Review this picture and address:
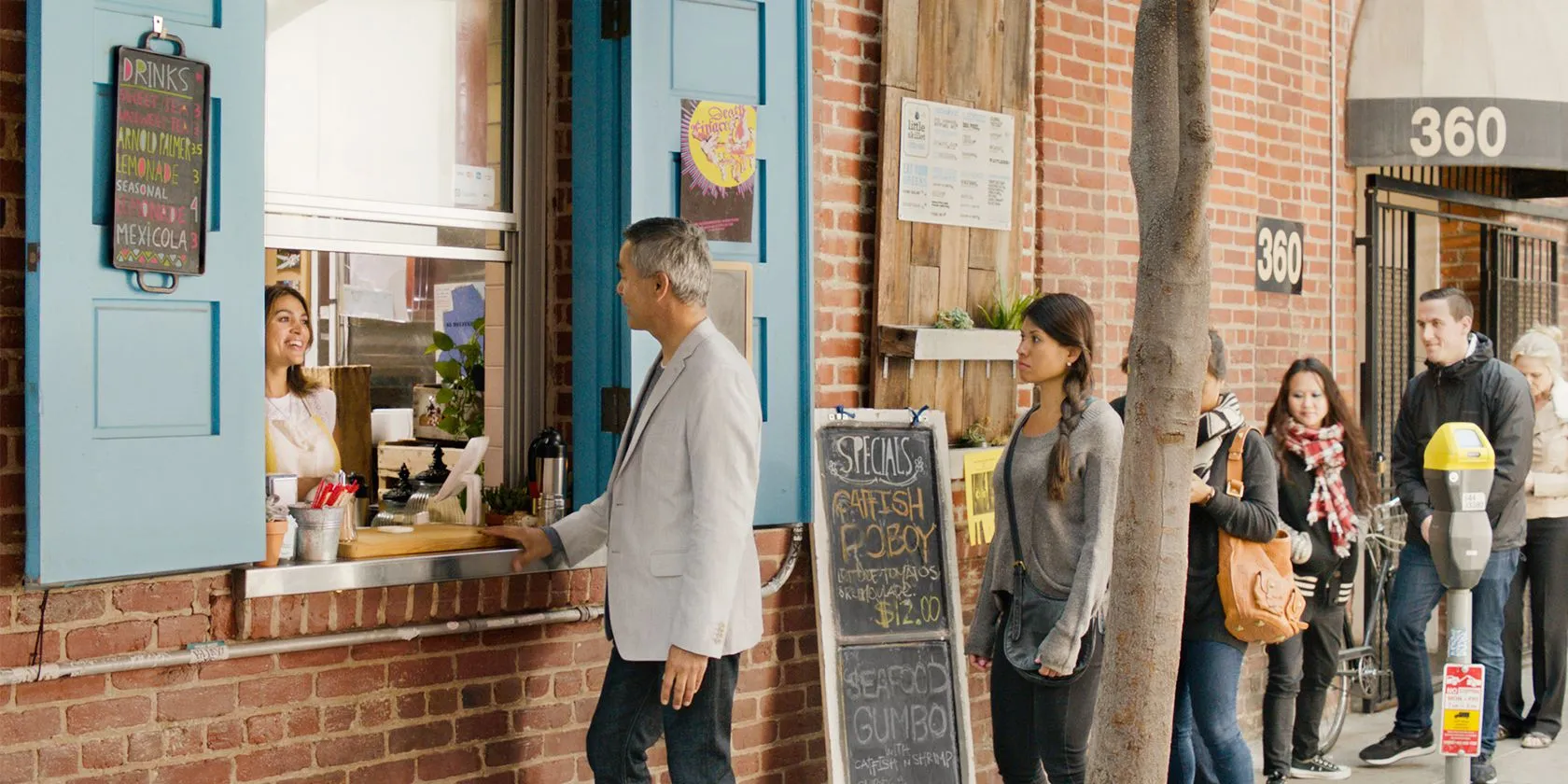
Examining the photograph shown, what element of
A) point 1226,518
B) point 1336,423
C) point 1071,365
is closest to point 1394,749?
point 1336,423

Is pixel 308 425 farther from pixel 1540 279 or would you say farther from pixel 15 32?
pixel 1540 279

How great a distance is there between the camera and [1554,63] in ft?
29.2

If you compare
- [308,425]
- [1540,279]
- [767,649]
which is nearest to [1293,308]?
[1540,279]

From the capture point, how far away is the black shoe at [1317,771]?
7.27 metres

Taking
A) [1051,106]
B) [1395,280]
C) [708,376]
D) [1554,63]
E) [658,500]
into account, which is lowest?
[658,500]

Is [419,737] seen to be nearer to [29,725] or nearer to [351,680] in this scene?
[351,680]

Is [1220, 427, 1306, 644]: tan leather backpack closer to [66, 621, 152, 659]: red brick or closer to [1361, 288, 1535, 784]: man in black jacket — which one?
[1361, 288, 1535, 784]: man in black jacket

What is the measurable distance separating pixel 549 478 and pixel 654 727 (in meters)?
1.15

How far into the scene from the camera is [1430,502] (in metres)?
7.12

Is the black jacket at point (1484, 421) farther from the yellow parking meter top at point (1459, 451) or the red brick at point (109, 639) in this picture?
the red brick at point (109, 639)

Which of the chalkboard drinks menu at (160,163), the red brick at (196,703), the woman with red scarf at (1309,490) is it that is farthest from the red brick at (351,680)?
the woman with red scarf at (1309,490)

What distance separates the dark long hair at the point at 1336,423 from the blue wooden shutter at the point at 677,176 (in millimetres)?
2267

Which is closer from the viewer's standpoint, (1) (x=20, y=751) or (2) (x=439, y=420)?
(1) (x=20, y=751)

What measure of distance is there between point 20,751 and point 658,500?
1730mm
